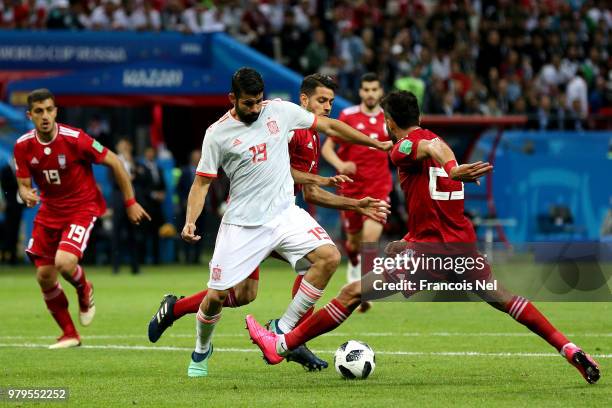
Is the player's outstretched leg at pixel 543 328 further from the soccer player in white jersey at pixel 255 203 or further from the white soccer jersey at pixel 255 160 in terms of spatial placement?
the white soccer jersey at pixel 255 160

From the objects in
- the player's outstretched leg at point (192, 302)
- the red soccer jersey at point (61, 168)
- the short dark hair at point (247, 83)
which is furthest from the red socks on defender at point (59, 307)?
the short dark hair at point (247, 83)

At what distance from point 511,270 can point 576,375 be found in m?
11.7

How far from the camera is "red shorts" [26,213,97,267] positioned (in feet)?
41.7

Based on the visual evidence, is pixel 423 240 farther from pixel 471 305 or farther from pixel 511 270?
pixel 511 270

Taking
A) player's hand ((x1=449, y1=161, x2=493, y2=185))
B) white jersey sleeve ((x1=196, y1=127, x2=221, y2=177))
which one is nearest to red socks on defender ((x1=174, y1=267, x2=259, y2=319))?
white jersey sleeve ((x1=196, y1=127, x2=221, y2=177))

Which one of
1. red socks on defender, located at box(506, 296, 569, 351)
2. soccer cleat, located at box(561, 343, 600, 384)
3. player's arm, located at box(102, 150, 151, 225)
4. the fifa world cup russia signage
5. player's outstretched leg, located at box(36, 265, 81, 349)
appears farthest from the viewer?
the fifa world cup russia signage

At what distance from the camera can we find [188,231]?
32.3 ft

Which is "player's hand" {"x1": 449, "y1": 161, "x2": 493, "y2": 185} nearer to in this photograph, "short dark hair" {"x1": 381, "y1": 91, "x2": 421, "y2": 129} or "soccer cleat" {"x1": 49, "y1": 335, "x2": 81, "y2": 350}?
"short dark hair" {"x1": 381, "y1": 91, "x2": 421, "y2": 129}

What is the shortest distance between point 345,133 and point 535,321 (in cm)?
208

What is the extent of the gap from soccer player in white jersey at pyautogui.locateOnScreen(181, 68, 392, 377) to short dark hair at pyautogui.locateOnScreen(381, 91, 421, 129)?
0.34 metres

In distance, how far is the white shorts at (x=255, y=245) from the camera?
1012 cm

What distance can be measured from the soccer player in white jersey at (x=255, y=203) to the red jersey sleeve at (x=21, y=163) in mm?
3245

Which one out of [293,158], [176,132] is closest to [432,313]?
[293,158]

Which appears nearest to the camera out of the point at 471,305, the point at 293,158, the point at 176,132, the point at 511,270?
the point at 293,158
